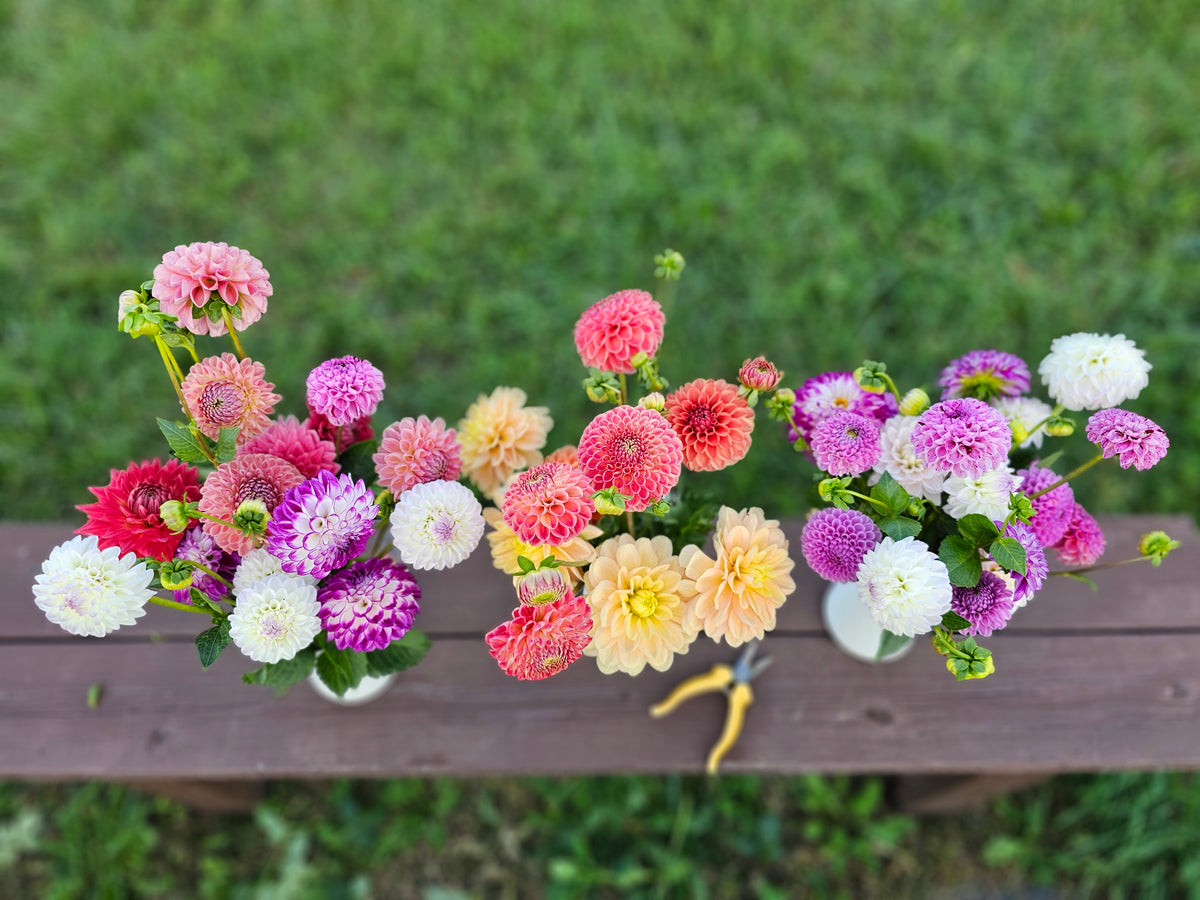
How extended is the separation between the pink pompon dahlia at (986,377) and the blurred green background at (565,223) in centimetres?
92

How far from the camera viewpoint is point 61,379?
1820 millimetres

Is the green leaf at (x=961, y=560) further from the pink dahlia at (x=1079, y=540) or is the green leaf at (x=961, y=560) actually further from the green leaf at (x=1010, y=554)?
the pink dahlia at (x=1079, y=540)

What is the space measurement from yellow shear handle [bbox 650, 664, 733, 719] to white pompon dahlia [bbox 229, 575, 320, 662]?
52 cm

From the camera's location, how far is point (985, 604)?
0.68 meters

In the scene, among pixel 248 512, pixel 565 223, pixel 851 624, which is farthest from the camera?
pixel 565 223

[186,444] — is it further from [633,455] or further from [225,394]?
[633,455]

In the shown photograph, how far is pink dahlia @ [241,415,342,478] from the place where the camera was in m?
0.74

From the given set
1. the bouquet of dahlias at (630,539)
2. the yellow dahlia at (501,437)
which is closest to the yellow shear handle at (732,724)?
the bouquet of dahlias at (630,539)

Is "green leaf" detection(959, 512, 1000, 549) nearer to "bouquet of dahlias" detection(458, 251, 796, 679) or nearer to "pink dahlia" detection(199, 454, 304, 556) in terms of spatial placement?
"bouquet of dahlias" detection(458, 251, 796, 679)

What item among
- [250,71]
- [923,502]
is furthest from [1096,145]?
[250,71]

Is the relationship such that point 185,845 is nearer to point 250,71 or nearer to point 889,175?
point 250,71

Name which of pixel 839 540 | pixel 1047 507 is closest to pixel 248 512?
pixel 839 540

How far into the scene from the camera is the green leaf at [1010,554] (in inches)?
25.8

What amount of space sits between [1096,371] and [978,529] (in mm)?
190
